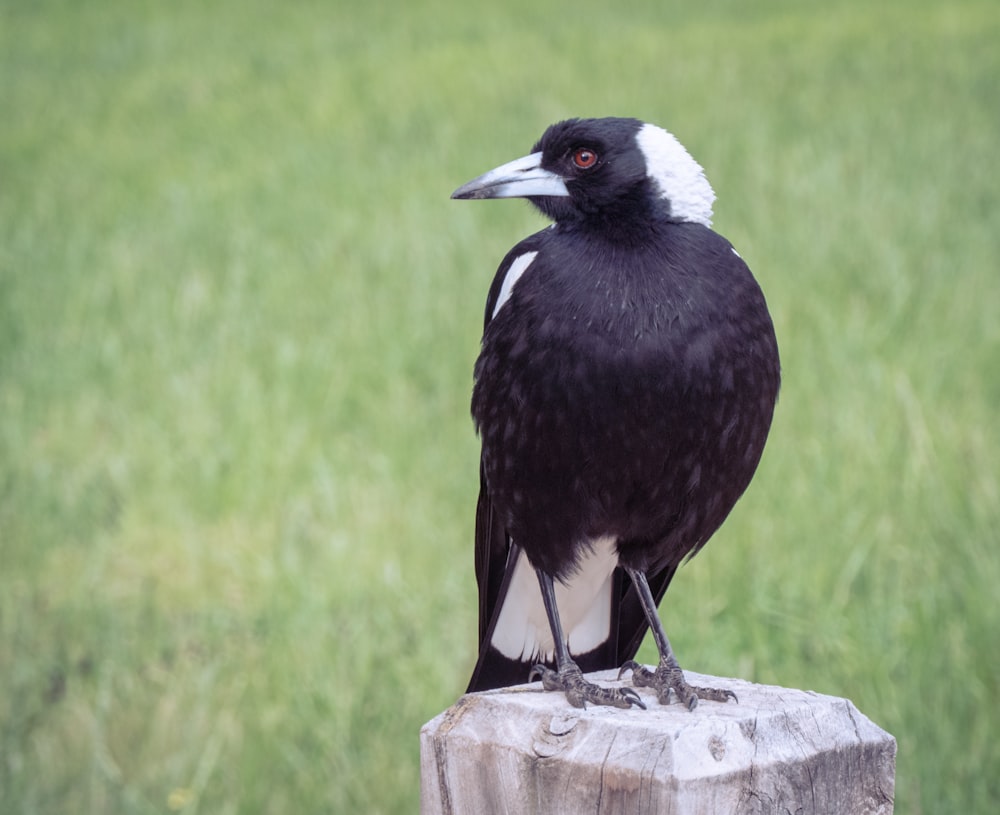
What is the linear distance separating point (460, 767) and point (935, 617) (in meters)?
1.66

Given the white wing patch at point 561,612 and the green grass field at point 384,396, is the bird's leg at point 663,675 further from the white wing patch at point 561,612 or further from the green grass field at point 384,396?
the green grass field at point 384,396

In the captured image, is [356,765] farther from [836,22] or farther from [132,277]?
[836,22]

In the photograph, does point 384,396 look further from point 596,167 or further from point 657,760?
point 657,760

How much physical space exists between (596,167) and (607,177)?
0.02 m

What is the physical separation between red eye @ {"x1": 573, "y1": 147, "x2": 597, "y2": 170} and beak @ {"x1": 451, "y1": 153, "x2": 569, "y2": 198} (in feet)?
0.10

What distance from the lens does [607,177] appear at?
153 centimetres

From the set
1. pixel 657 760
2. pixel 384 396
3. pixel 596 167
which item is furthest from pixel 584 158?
pixel 384 396

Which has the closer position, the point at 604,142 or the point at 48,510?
the point at 604,142

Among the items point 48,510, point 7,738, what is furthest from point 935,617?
point 48,510

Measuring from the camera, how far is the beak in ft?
5.03

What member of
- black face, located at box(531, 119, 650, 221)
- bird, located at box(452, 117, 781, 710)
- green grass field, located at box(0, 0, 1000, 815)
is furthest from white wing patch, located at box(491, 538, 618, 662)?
green grass field, located at box(0, 0, 1000, 815)

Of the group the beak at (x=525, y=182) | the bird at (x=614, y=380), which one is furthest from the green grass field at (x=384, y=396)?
the beak at (x=525, y=182)

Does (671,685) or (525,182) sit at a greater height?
(525,182)

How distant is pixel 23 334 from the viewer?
4145 mm
